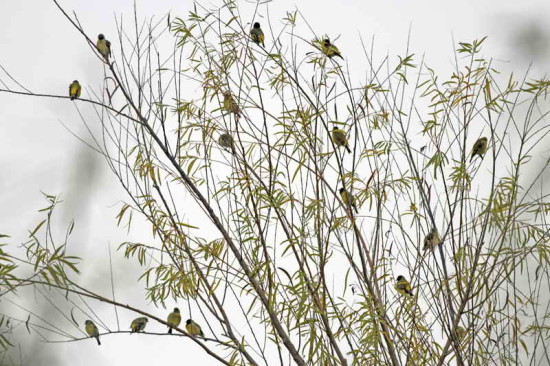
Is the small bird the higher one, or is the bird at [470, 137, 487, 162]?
the bird at [470, 137, 487, 162]

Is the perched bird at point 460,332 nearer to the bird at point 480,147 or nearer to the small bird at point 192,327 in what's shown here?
the bird at point 480,147

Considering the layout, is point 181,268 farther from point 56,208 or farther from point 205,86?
point 205,86

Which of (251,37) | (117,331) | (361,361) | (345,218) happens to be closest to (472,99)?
(345,218)

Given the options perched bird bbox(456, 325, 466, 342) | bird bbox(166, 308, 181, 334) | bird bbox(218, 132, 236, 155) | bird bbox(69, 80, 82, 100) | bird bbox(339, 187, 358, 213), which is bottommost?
perched bird bbox(456, 325, 466, 342)

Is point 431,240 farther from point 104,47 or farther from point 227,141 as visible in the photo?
point 104,47

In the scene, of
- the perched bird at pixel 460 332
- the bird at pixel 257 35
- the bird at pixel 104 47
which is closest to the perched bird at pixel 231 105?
the bird at pixel 257 35

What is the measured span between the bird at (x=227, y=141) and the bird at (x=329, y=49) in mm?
507

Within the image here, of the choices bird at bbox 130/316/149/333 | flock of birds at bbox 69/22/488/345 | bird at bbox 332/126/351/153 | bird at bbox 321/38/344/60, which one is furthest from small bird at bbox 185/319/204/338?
bird at bbox 321/38/344/60

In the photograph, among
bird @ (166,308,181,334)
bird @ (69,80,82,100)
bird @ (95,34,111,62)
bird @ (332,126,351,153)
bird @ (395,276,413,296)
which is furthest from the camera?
bird @ (69,80,82,100)

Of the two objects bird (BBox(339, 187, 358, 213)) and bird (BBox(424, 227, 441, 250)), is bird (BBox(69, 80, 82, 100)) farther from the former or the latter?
bird (BBox(424, 227, 441, 250))

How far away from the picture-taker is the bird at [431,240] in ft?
8.71

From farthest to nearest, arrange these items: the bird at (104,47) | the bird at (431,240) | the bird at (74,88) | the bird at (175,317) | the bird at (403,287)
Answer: the bird at (74,88)
the bird at (175,317)
the bird at (104,47)
the bird at (403,287)
the bird at (431,240)

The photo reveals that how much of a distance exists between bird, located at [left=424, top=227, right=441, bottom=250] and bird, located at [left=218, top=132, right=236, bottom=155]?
30.7 inches

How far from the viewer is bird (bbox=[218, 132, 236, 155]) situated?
2801 mm
